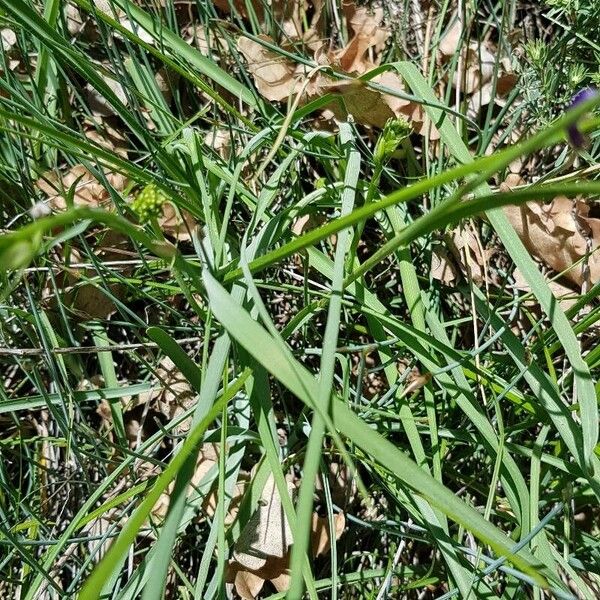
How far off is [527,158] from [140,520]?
1188 millimetres

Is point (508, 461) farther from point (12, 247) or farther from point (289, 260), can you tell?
point (12, 247)

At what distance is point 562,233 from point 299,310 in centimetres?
55

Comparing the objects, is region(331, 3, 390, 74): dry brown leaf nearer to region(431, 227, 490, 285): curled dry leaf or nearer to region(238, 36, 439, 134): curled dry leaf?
region(238, 36, 439, 134): curled dry leaf

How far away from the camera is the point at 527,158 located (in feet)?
5.07

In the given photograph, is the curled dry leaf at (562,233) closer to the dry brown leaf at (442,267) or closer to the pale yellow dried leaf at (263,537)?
the dry brown leaf at (442,267)

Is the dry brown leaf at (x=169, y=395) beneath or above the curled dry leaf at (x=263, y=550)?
above

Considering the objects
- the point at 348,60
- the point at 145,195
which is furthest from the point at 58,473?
the point at 348,60

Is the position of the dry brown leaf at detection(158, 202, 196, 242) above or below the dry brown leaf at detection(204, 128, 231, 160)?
below

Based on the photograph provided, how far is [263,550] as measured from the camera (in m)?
1.22

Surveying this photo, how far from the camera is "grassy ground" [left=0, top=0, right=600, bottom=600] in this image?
1132 millimetres

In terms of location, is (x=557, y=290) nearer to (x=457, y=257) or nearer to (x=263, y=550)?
(x=457, y=257)

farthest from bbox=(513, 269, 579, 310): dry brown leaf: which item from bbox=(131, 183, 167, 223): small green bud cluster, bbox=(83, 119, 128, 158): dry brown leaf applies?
bbox=(83, 119, 128, 158): dry brown leaf

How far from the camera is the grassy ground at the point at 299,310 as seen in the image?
1132 millimetres

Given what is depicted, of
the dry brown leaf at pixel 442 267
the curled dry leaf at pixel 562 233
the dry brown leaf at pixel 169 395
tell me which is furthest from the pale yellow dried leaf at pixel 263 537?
the curled dry leaf at pixel 562 233
